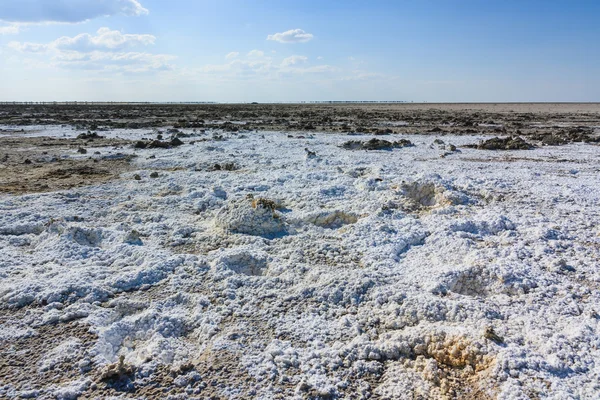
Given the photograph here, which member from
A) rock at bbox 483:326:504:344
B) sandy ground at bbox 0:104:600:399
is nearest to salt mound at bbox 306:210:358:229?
sandy ground at bbox 0:104:600:399

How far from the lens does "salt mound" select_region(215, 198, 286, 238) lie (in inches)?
270

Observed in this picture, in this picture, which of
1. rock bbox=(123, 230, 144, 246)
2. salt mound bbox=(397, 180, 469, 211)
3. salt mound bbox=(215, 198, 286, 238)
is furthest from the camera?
salt mound bbox=(397, 180, 469, 211)

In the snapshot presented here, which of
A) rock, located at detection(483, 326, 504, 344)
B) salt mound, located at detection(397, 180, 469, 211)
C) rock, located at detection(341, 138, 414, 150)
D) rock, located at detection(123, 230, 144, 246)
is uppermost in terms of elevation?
rock, located at detection(341, 138, 414, 150)

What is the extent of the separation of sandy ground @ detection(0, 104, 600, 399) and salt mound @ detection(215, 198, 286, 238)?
3 cm

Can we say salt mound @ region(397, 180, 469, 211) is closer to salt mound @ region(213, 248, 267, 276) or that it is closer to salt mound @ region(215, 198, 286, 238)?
salt mound @ region(215, 198, 286, 238)

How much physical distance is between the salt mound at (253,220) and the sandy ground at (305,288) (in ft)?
0.09

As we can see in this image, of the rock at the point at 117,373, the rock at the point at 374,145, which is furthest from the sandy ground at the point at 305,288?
the rock at the point at 374,145

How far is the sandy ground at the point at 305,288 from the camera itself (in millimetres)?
3656

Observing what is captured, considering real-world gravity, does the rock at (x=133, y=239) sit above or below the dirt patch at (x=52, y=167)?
below

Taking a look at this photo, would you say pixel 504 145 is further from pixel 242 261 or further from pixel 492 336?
pixel 492 336

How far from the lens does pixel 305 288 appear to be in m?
5.07

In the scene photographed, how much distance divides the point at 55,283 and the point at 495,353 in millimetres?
5176

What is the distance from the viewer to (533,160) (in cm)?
1270

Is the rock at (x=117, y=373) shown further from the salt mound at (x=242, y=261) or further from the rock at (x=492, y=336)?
the rock at (x=492, y=336)
